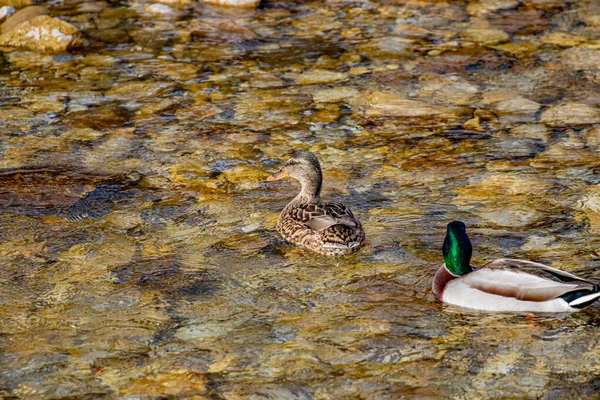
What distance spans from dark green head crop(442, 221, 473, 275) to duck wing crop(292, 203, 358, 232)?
2.93 feet

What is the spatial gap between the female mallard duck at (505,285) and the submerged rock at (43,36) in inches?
285

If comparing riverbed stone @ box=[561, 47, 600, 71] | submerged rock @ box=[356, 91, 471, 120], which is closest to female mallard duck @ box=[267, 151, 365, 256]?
submerged rock @ box=[356, 91, 471, 120]

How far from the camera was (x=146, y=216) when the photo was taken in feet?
25.1

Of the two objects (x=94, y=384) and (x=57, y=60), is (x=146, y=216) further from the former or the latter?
(x=57, y=60)

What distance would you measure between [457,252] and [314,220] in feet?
4.20

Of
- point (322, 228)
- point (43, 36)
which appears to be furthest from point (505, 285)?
point (43, 36)

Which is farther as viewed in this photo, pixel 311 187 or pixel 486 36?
pixel 486 36

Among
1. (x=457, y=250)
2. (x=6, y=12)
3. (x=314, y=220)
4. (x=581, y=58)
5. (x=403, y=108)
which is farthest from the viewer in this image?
(x=6, y=12)

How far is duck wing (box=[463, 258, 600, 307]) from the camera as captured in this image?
18.7 ft

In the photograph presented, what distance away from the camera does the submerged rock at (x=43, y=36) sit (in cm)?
1183

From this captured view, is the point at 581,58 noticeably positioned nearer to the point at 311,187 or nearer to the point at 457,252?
the point at 311,187

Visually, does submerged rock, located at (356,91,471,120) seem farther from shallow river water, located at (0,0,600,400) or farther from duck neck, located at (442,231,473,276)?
duck neck, located at (442,231,473,276)

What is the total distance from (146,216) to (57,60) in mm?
4644

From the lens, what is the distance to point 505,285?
585cm
